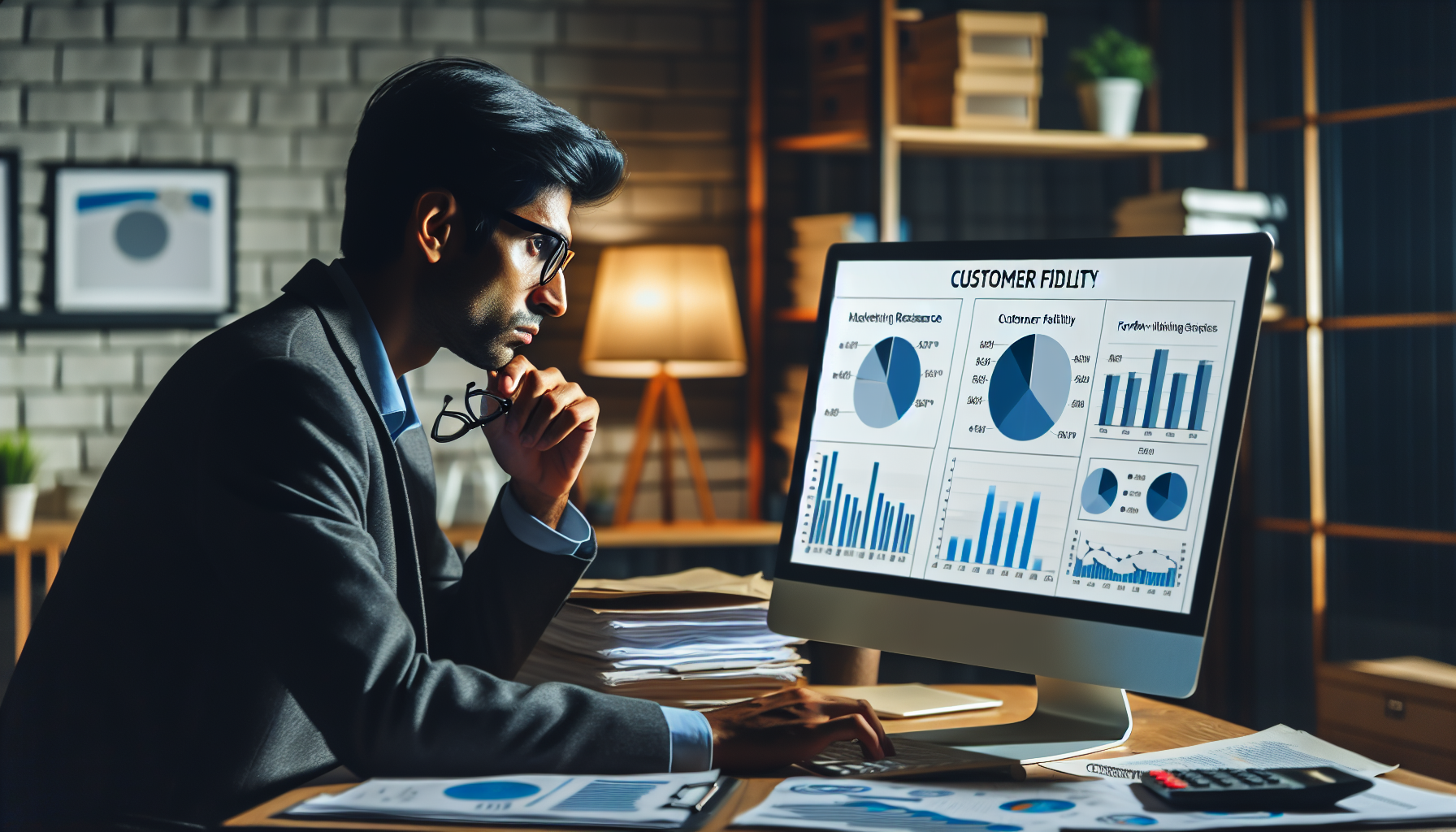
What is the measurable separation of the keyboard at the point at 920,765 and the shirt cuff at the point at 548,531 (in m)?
0.47

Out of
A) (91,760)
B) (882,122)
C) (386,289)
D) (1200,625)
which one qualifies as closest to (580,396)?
(386,289)

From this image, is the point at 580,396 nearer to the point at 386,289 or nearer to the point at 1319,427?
the point at 386,289

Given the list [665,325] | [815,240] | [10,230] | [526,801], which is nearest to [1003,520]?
[526,801]

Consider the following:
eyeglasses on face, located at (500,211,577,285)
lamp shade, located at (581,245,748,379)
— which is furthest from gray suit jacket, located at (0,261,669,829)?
lamp shade, located at (581,245,748,379)

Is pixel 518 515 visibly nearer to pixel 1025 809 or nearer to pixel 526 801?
pixel 526 801

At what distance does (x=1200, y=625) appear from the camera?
101 centimetres

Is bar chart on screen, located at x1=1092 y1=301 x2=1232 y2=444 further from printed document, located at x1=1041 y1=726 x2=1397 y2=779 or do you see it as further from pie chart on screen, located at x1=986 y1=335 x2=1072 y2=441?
printed document, located at x1=1041 y1=726 x2=1397 y2=779

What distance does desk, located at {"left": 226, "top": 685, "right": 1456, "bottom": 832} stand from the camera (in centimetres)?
86

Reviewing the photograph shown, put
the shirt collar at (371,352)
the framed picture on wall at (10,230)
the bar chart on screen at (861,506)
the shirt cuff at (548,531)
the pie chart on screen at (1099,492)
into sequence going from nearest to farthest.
→ the pie chart on screen at (1099,492)
the bar chart on screen at (861,506)
the shirt collar at (371,352)
the shirt cuff at (548,531)
the framed picture on wall at (10,230)

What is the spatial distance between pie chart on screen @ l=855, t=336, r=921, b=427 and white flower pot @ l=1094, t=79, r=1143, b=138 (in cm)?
251

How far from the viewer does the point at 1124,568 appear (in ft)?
3.53

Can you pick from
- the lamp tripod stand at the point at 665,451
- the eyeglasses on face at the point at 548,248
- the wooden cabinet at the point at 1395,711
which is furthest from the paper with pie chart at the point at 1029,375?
Answer: the lamp tripod stand at the point at 665,451

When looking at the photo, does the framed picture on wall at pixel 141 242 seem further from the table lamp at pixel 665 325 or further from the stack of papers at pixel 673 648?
the stack of papers at pixel 673 648

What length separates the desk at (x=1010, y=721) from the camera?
861 millimetres
